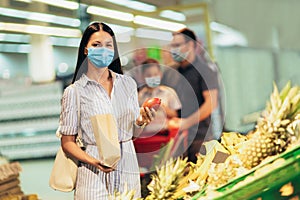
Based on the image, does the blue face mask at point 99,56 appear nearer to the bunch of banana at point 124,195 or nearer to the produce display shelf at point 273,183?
the bunch of banana at point 124,195

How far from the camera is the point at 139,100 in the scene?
2727 mm

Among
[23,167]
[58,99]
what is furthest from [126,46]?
[23,167]

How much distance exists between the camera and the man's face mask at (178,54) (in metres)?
2.88

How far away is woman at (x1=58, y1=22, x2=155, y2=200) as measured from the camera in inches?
105

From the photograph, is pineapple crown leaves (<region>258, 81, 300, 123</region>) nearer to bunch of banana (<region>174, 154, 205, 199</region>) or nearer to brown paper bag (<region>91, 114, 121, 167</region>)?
bunch of banana (<region>174, 154, 205, 199</region>)

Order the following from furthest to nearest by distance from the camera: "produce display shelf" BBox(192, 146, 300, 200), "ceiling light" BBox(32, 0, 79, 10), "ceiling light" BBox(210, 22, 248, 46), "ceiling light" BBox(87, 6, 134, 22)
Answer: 1. "ceiling light" BBox(210, 22, 248, 46)
2. "ceiling light" BBox(32, 0, 79, 10)
3. "ceiling light" BBox(87, 6, 134, 22)
4. "produce display shelf" BBox(192, 146, 300, 200)

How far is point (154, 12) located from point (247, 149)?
781 millimetres

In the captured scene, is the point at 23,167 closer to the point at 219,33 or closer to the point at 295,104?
the point at 219,33

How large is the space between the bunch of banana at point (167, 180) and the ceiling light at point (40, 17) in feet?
2.24

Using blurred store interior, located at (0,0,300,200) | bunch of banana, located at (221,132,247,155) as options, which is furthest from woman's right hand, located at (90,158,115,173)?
bunch of banana, located at (221,132,247,155)

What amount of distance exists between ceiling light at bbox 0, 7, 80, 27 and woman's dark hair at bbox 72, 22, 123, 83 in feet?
0.59

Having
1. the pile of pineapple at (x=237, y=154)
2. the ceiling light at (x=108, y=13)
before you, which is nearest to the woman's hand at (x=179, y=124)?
the pile of pineapple at (x=237, y=154)

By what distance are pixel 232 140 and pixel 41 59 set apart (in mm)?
956

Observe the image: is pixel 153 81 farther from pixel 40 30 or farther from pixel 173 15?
pixel 40 30
